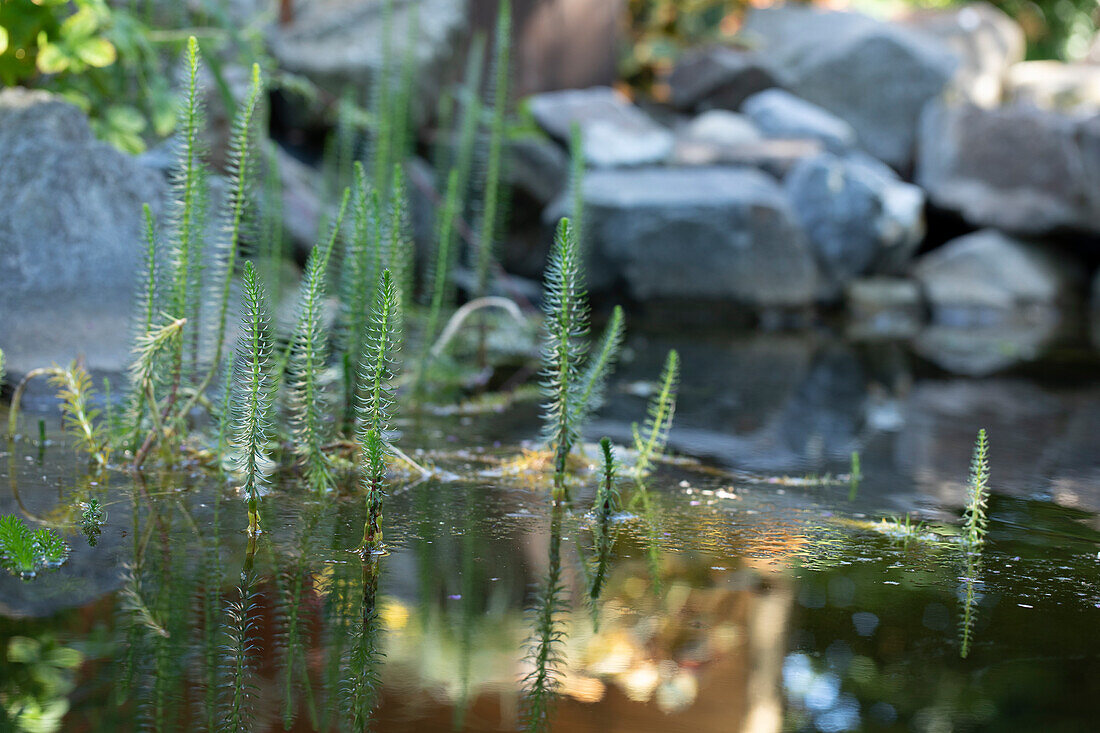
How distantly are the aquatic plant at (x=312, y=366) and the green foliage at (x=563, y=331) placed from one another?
495 mm

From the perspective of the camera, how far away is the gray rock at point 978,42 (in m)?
12.6

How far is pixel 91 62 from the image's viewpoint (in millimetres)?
3443

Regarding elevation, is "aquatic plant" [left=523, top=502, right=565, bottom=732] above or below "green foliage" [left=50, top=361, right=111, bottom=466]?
below

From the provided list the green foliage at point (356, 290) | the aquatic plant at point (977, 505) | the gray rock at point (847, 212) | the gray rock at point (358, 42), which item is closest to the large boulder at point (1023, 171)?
the gray rock at point (847, 212)

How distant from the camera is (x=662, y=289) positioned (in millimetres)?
7547

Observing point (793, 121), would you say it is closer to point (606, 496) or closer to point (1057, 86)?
point (1057, 86)

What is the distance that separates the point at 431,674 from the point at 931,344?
19.4ft

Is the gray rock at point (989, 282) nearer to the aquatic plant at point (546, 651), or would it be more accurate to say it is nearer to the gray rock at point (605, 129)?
the gray rock at point (605, 129)

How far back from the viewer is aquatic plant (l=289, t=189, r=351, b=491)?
221cm

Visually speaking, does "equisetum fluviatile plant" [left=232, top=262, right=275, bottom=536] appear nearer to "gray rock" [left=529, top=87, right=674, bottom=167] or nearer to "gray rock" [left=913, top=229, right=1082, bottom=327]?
"gray rock" [left=529, top=87, right=674, bottom=167]

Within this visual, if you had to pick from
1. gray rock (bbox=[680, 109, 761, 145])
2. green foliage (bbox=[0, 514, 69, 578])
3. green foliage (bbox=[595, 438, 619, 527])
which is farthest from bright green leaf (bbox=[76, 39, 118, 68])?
gray rock (bbox=[680, 109, 761, 145])

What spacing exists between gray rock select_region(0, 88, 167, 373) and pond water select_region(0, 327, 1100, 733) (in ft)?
1.25

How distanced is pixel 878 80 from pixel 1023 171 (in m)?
2.13

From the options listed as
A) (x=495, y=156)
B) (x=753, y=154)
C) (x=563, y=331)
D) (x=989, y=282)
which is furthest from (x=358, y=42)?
(x=989, y=282)
